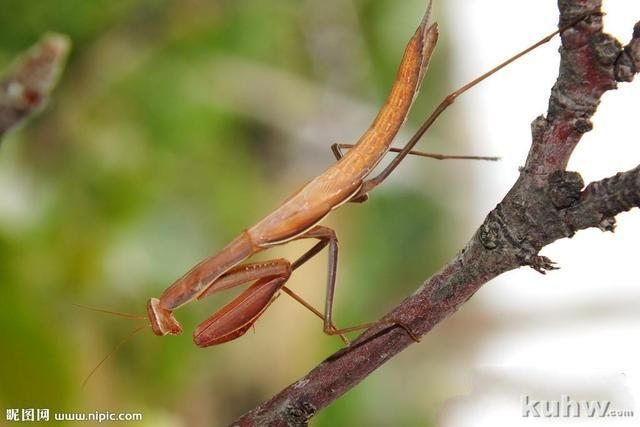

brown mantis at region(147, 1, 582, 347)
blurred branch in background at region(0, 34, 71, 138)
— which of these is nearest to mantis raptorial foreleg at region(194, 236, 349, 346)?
brown mantis at region(147, 1, 582, 347)

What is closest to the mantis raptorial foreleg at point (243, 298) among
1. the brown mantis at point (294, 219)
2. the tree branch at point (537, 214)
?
the brown mantis at point (294, 219)

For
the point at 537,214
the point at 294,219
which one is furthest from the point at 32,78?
the point at 537,214

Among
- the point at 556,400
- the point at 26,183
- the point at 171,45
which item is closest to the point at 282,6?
the point at 171,45

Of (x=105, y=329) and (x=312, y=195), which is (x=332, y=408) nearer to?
(x=105, y=329)

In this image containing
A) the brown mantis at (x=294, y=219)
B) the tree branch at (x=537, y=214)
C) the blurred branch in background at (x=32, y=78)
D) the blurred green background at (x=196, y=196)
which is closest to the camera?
the tree branch at (x=537, y=214)

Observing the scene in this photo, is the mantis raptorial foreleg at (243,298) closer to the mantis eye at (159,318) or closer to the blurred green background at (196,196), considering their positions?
the mantis eye at (159,318)

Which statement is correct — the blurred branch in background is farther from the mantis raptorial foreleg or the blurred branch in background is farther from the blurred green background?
the blurred green background

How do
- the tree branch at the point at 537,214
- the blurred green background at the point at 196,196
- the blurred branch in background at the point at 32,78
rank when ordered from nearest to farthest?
the tree branch at the point at 537,214 → the blurred branch in background at the point at 32,78 → the blurred green background at the point at 196,196

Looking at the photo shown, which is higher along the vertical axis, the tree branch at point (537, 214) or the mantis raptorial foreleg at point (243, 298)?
the mantis raptorial foreleg at point (243, 298)
